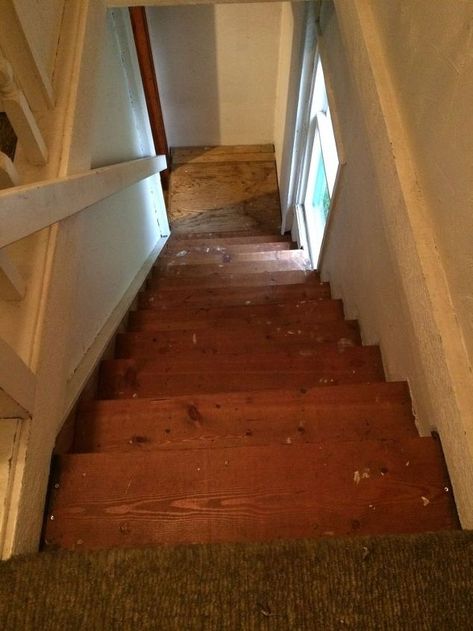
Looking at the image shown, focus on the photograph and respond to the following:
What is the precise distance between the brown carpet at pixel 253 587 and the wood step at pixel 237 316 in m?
1.20

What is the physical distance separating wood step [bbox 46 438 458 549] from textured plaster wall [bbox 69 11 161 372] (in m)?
0.48

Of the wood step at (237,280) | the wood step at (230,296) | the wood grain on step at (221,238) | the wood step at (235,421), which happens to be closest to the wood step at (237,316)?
the wood step at (230,296)

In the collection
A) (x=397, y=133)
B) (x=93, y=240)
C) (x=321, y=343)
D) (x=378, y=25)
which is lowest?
(x=321, y=343)

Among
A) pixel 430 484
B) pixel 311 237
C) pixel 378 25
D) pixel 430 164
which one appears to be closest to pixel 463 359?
pixel 430 484

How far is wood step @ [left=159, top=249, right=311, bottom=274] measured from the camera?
297cm

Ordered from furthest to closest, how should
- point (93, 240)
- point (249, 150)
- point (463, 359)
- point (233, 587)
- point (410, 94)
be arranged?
1. point (249, 150)
2. point (93, 240)
3. point (410, 94)
4. point (463, 359)
5. point (233, 587)

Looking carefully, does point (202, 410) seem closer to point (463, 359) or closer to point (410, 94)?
point (463, 359)

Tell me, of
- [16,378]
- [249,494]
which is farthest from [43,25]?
[249,494]

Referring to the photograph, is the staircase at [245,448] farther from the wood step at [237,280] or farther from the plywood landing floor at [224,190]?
the plywood landing floor at [224,190]

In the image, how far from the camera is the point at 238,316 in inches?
78.1

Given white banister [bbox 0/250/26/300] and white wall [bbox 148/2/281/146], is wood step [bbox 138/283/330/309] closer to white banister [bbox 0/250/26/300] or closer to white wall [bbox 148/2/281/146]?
white banister [bbox 0/250/26/300]

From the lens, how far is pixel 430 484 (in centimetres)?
90

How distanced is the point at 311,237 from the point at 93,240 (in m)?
1.91

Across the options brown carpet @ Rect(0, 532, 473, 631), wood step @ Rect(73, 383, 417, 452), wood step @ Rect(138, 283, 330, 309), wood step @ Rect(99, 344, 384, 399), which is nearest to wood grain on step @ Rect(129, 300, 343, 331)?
wood step @ Rect(138, 283, 330, 309)
